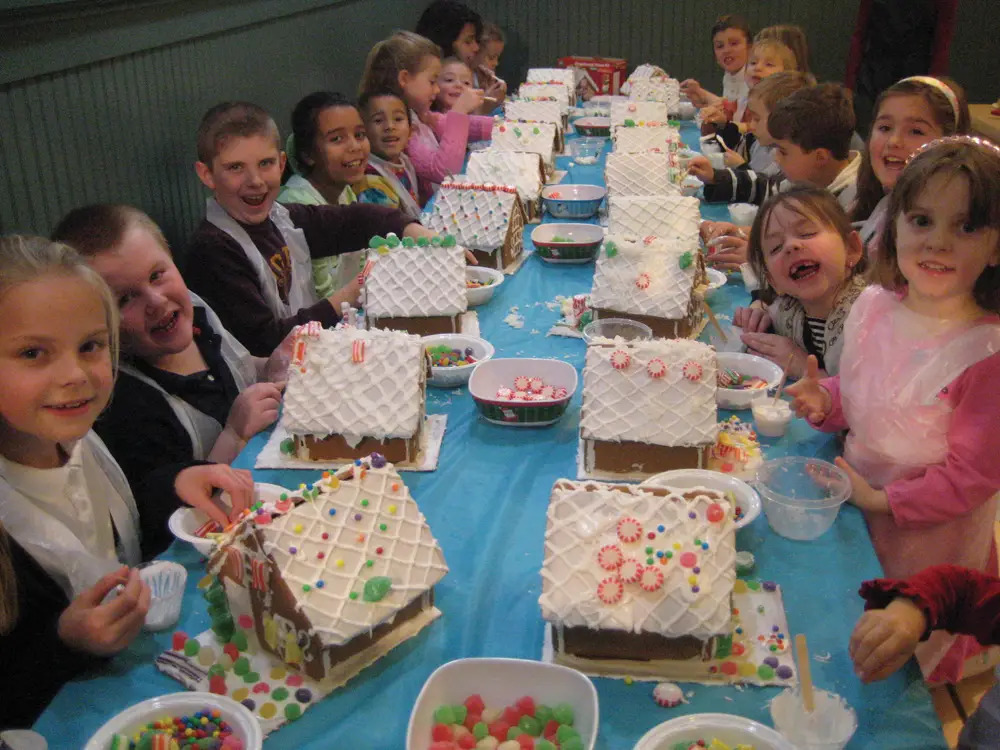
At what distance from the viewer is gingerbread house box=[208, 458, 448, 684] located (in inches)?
55.4

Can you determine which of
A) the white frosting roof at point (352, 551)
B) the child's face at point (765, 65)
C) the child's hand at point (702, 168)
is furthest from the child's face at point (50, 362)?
the child's face at point (765, 65)

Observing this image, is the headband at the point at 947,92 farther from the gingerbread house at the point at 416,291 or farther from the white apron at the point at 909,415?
the gingerbread house at the point at 416,291

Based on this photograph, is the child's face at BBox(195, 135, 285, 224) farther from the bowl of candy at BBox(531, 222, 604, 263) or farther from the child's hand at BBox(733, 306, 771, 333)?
the child's hand at BBox(733, 306, 771, 333)

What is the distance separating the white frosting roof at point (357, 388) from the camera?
2.00 m

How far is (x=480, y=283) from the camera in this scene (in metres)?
3.07

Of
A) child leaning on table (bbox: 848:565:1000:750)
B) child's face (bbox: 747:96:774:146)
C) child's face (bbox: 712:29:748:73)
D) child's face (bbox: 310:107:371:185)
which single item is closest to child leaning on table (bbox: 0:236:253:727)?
child leaning on table (bbox: 848:565:1000:750)

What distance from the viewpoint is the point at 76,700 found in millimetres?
1372

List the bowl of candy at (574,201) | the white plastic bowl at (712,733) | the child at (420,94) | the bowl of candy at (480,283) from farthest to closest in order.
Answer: the child at (420,94) < the bowl of candy at (574,201) < the bowl of candy at (480,283) < the white plastic bowl at (712,733)

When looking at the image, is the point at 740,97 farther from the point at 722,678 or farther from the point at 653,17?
the point at 722,678

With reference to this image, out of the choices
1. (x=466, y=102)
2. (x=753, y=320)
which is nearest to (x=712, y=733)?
(x=753, y=320)

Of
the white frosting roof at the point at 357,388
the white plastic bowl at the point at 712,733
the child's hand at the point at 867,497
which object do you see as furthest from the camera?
the white frosting roof at the point at 357,388

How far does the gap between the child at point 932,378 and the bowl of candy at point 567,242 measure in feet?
4.63

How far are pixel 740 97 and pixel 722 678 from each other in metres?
5.50

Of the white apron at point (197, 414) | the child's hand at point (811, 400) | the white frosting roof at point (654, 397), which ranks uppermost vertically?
the white frosting roof at point (654, 397)
